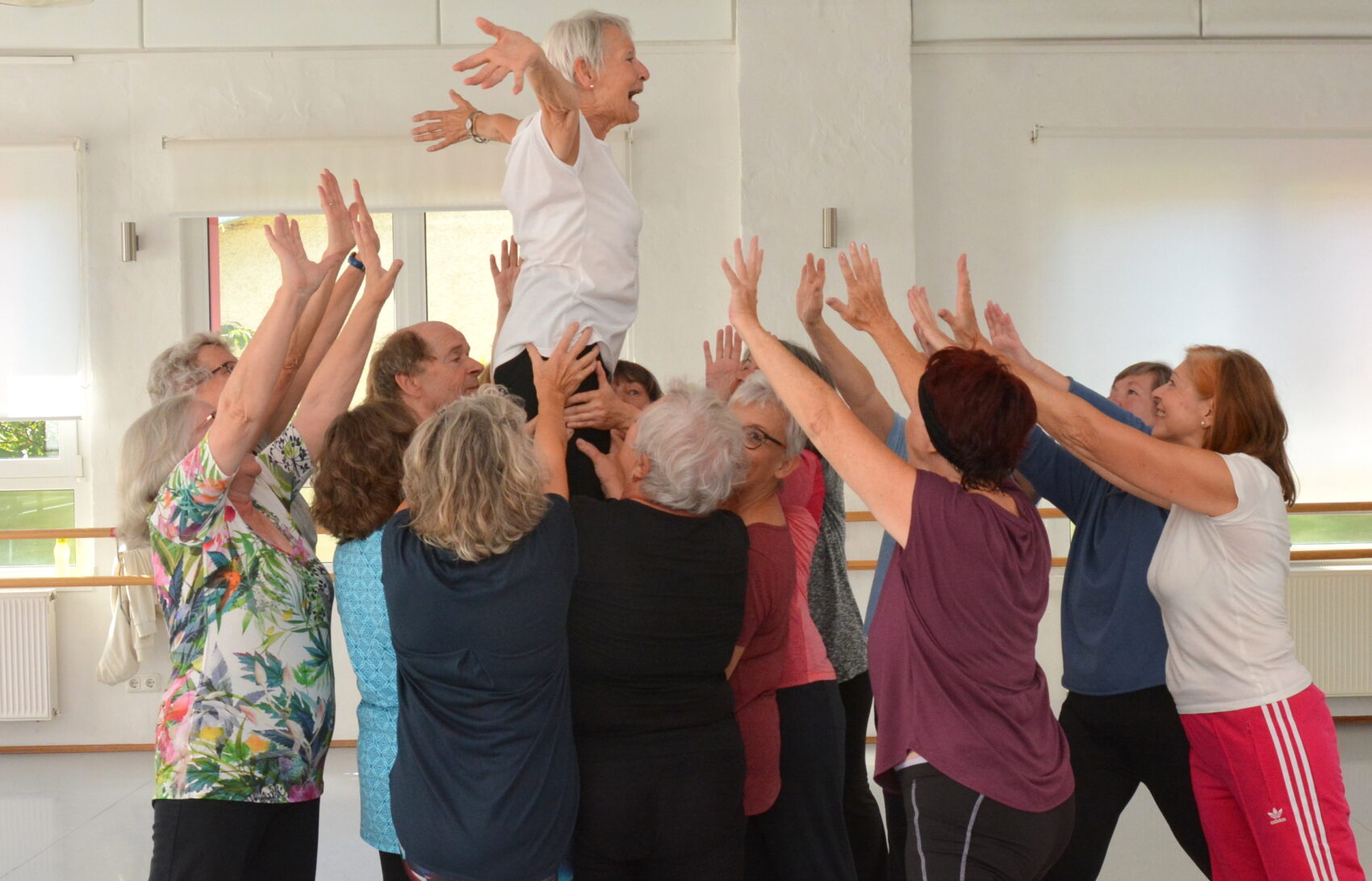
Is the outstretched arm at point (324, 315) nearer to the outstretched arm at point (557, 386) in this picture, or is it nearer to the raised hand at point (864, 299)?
the outstretched arm at point (557, 386)

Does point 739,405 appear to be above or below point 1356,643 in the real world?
above

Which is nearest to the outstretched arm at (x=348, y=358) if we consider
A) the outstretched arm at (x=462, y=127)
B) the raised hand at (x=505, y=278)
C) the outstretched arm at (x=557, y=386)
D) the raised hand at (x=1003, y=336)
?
the outstretched arm at (x=462, y=127)

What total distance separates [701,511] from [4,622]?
465cm

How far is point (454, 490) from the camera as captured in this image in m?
1.97

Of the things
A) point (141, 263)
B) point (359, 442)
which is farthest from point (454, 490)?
point (141, 263)

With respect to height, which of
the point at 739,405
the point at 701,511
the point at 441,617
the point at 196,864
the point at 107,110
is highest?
the point at 107,110

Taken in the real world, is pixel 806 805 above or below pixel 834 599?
below

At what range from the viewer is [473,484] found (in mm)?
1971

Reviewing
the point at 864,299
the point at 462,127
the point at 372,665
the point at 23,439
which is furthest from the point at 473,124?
the point at 23,439

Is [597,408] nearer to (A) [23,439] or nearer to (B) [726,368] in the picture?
(B) [726,368]

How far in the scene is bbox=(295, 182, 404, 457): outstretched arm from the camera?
2.54 m

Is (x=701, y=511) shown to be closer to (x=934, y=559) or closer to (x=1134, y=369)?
(x=934, y=559)

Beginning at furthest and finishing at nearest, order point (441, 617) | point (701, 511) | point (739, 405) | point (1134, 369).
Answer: point (1134, 369) → point (739, 405) → point (701, 511) → point (441, 617)

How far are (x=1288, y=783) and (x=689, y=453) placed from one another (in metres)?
1.31
